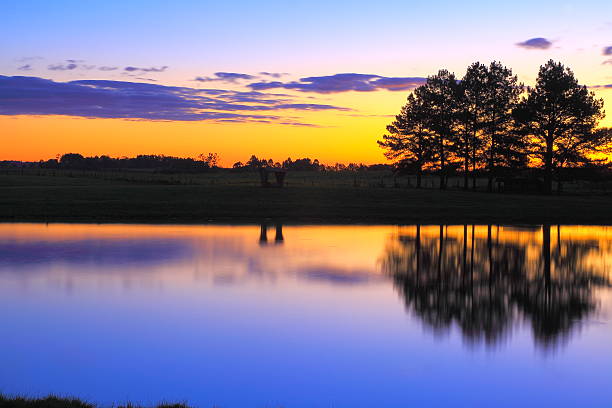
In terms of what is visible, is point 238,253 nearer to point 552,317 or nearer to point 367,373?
point 552,317

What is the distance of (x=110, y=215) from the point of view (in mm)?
41938

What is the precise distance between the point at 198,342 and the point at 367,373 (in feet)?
11.1

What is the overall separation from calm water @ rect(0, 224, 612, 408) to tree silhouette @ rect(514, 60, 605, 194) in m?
49.5

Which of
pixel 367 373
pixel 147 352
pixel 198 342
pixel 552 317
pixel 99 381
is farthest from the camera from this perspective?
pixel 552 317

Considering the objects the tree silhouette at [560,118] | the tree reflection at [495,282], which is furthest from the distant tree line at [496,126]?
the tree reflection at [495,282]

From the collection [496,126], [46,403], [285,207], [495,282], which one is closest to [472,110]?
[496,126]

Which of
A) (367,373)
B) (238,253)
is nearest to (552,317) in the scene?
(367,373)

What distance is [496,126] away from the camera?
242 feet

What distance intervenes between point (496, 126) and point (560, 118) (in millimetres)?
6994

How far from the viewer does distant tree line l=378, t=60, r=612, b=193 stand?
7069 centimetres

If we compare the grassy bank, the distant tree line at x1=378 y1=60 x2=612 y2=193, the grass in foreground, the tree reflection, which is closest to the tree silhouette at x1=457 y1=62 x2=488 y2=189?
the distant tree line at x1=378 y1=60 x2=612 y2=193

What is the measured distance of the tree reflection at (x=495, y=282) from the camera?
44.1ft

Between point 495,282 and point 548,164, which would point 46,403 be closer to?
point 495,282

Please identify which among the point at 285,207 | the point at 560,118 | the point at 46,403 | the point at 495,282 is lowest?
the point at 495,282
